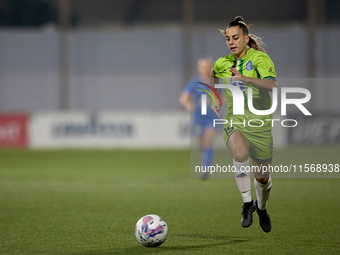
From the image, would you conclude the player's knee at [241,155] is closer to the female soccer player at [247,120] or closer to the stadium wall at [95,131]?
the female soccer player at [247,120]

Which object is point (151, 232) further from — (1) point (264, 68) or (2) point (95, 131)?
(2) point (95, 131)

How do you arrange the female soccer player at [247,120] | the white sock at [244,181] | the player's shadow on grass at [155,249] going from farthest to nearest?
the white sock at [244,181], the female soccer player at [247,120], the player's shadow on grass at [155,249]

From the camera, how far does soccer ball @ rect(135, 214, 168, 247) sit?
480cm

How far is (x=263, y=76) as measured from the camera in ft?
17.2

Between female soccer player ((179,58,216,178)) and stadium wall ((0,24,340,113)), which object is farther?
stadium wall ((0,24,340,113))

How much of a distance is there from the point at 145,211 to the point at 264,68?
278 centimetres

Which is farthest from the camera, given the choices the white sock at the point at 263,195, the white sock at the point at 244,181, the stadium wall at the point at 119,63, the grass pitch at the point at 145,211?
the stadium wall at the point at 119,63

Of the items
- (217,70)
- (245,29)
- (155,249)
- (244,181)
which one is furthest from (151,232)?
(245,29)

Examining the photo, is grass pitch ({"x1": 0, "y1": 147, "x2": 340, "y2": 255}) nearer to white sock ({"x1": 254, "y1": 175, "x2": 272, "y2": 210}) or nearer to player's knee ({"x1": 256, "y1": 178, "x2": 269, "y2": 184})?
white sock ({"x1": 254, "y1": 175, "x2": 272, "y2": 210})

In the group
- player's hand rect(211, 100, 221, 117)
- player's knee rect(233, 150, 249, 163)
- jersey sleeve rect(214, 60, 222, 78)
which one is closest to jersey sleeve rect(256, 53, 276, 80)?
jersey sleeve rect(214, 60, 222, 78)

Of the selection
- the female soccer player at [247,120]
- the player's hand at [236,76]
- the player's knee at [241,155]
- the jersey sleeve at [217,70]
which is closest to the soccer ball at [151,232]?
the female soccer player at [247,120]

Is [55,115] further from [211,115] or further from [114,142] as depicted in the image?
[211,115]

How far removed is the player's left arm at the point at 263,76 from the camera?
201 inches

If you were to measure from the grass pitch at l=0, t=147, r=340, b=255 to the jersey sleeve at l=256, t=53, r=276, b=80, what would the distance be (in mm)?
1590
